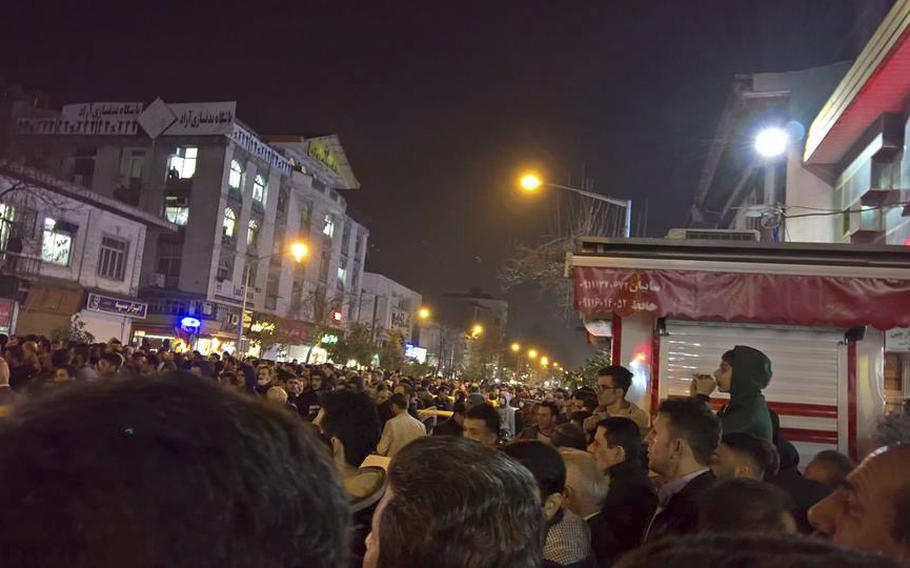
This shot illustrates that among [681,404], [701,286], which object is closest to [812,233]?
[701,286]

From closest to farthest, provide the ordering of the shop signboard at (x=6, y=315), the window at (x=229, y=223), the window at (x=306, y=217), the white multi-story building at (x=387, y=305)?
the shop signboard at (x=6, y=315), the window at (x=229, y=223), the window at (x=306, y=217), the white multi-story building at (x=387, y=305)

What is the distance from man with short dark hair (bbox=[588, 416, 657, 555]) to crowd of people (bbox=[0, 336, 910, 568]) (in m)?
0.02

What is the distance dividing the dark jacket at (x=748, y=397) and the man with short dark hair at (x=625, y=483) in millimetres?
942

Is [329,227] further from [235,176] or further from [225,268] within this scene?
[225,268]

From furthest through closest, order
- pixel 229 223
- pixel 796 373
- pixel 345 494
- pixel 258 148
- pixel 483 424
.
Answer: pixel 258 148 < pixel 229 223 < pixel 796 373 < pixel 483 424 < pixel 345 494

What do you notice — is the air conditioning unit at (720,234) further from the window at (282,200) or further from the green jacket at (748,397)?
the window at (282,200)

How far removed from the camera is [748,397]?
599 cm

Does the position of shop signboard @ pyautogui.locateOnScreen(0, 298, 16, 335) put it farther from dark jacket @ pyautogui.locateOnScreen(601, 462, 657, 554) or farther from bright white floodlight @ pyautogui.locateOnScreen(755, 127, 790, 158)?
dark jacket @ pyautogui.locateOnScreen(601, 462, 657, 554)

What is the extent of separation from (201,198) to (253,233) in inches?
239

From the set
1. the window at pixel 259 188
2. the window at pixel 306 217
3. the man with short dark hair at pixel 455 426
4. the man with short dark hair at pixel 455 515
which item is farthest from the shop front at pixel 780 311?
the window at pixel 306 217

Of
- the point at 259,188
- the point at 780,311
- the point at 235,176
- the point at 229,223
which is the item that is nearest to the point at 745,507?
the point at 780,311

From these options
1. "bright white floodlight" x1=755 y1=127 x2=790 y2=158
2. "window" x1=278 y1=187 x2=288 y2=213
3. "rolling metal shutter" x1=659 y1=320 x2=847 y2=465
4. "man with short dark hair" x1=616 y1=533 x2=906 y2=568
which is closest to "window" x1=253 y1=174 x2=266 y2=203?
"window" x1=278 y1=187 x2=288 y2=213

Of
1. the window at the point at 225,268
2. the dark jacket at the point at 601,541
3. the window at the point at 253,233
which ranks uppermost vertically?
the window at the point at 253,233

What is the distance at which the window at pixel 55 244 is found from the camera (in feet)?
109
